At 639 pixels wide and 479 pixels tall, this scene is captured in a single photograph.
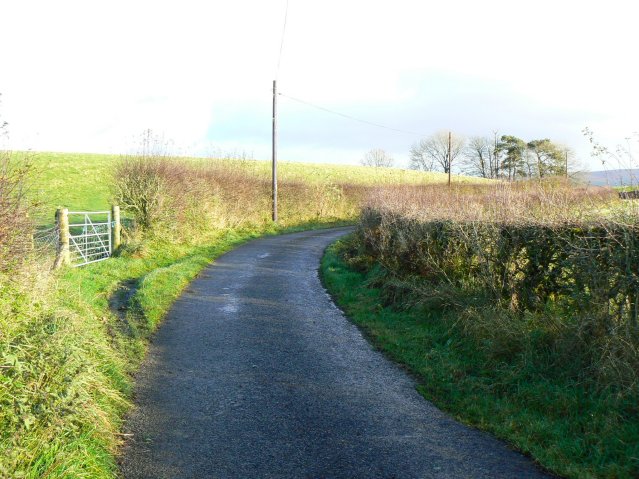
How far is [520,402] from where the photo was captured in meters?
5.53

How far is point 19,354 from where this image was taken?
4699 mm

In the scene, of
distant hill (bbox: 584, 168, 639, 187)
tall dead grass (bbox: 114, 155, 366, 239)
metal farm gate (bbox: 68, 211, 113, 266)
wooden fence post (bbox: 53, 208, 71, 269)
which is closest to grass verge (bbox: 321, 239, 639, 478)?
distant hill (bbox: 584, 168, 639, 187)

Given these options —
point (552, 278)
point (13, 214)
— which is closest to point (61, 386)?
point (13, 214)

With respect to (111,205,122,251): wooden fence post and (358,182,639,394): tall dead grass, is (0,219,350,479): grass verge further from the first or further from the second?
(111,205,122,251): wooden fence post

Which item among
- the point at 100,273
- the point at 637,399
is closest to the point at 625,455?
the point at 637,399

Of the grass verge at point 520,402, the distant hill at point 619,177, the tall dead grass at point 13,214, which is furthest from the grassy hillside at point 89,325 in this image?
the distant hill at point 619,177

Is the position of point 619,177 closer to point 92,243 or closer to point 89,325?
point 89,325

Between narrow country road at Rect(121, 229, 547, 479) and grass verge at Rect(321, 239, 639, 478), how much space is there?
9.2 inches

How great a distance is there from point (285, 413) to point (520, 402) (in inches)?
98.5

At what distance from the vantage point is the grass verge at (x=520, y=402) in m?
4.46

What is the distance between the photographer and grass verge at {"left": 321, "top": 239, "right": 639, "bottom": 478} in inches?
175

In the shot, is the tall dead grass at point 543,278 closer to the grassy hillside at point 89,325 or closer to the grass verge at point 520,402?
the grass verge at point 520,402

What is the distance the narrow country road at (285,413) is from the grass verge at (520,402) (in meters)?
0.23

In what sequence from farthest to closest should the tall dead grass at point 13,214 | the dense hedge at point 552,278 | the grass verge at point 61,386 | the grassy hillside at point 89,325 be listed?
the tall dead grass at point 13,214
the dense hedge at point 552,278
the grassy hillside at point 89,325
the grass verge at point 61,386
